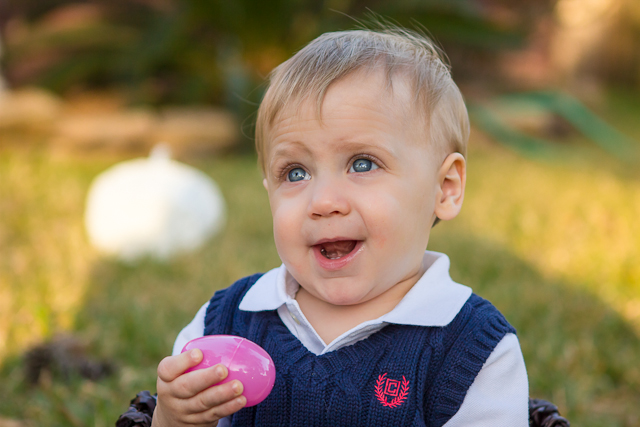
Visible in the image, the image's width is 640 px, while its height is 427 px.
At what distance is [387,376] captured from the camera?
1.19m

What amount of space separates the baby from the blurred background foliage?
0.64m

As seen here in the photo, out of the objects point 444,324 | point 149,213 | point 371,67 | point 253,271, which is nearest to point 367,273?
point 444,324

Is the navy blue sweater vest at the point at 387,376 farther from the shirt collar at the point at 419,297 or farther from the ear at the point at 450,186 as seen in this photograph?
the ear at the point at 450,186

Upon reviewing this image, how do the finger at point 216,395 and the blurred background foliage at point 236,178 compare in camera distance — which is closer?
the finger at point 216,395

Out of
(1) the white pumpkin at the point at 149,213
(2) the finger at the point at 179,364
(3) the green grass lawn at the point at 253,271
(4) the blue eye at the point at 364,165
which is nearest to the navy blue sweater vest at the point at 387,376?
(2) the finger at the point at 179,364

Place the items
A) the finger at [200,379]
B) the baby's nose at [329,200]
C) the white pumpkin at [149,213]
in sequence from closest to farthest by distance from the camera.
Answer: the finger at [200,379], the baby's nose at [329,200], the white pumpkin at [149,213]

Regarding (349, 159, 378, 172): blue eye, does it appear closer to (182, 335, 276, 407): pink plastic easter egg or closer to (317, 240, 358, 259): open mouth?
(317, 240, 358, 259): open mouth

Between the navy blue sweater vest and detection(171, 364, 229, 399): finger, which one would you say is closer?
detection(171, 364, 229, 399): finger

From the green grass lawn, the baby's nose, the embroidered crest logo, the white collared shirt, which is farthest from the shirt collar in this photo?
the green grass lawn

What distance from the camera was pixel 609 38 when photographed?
479 inches

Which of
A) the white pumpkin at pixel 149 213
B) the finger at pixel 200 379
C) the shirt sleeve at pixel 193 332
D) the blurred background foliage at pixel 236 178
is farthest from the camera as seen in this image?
the white pumpkin at pixel 149 213

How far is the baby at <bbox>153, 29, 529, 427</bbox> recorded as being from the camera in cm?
119

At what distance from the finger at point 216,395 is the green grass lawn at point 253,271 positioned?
0.62m

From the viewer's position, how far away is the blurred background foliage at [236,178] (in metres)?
1.97
